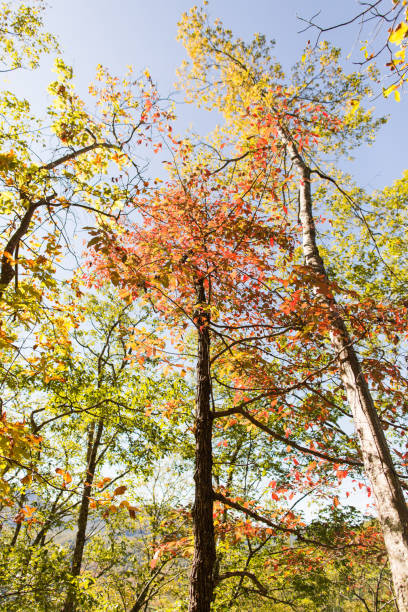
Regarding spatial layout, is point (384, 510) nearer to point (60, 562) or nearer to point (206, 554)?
point (206, 554)

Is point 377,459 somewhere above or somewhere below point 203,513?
above

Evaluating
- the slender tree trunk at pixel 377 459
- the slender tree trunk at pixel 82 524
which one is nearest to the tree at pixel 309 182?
the slender tree trunk at pixel 377 459

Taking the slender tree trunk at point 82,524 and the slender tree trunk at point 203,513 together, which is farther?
the slender tree trunk at point 82,524

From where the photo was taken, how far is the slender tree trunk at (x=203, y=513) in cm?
295

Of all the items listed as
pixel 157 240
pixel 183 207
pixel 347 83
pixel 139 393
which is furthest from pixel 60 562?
pixel 347 83

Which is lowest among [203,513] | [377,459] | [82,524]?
[203,513]

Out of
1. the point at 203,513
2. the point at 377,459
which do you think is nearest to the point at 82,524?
the point at 203,513

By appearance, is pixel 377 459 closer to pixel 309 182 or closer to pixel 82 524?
pixel 309 182

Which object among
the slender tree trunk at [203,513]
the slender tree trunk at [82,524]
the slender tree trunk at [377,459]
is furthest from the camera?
the slender tree trunk at [82,524]

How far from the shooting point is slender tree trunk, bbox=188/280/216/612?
9.68ft

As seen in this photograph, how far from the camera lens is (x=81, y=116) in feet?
15.9

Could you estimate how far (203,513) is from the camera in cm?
326

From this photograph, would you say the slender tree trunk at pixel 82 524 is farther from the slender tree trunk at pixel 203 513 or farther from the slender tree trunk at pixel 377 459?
the slender tree trunk at pixel 377 459

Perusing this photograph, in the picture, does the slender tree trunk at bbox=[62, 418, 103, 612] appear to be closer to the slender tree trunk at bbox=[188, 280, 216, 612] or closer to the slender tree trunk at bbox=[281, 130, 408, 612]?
the slender tree trunk at bbox=[188, 280, 216, 612]
